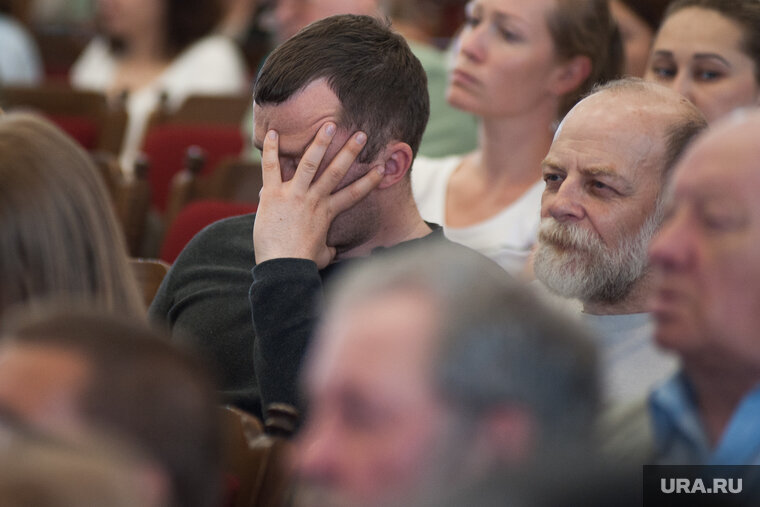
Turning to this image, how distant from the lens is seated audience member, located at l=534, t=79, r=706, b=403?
1852mm

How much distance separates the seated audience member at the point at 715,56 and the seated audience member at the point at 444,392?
1.72 metres

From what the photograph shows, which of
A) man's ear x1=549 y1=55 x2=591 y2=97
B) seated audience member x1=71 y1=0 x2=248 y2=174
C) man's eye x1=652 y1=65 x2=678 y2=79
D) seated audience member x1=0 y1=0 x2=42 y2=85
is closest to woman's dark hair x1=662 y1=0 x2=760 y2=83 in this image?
man's eye x1=652 y1=65 x2=678 y2=79

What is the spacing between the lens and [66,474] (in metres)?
0.81

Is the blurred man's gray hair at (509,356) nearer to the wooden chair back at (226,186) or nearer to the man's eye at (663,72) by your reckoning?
the man's eye at (663,72)

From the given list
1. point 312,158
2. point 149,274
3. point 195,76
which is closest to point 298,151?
point 312,158

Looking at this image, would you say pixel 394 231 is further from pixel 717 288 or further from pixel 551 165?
pixel 717 288

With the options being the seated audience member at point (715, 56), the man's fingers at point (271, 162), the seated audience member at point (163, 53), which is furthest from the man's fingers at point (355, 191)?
the seated audience member at point (163, 53)

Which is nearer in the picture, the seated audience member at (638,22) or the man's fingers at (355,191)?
the man's fingers at (355,191)

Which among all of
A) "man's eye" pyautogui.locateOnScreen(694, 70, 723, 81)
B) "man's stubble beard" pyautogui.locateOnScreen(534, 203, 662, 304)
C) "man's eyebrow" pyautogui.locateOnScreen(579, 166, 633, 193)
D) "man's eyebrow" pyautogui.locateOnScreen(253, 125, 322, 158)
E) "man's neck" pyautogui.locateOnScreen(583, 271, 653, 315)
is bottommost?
"man's neck" pyautogui.locateOnScreen(583, 271, 653, 315)

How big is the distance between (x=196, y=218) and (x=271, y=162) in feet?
2.08

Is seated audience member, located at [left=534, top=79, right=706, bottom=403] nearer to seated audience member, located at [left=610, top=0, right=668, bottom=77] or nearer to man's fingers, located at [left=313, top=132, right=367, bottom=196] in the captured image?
man's fingers, located at [left=313, top=132, right=367, bottom=196]

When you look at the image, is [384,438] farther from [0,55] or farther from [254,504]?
[0,55]

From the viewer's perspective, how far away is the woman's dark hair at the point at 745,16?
8.57 ft

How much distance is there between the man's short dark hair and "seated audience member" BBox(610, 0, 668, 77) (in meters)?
1.38
